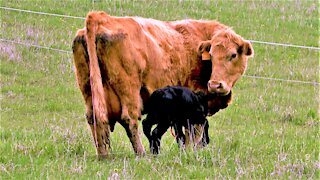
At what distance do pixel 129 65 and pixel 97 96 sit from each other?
1.69 ft

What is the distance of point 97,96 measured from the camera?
778cm

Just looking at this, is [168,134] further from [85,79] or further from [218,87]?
[85,79]

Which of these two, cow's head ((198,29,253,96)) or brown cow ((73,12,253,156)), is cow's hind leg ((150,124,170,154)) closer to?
brown cow ((73,12,253,156))

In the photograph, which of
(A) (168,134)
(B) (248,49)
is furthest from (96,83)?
(A) (168,134)

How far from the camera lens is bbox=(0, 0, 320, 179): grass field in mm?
7195

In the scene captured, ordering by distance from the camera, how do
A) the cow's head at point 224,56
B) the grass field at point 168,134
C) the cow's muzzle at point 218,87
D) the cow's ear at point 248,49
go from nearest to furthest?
the grass field at point 168,134, the cow's muzzle at point 218,87, the cow's head at point 224,56, the cow's ear at point 248,49

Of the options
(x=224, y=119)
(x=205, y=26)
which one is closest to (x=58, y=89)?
(x=224, y=119)

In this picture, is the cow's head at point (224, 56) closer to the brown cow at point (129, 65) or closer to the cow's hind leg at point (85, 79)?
the brown cow at point (129, 65)

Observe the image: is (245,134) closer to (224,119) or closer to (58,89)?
(224,119)

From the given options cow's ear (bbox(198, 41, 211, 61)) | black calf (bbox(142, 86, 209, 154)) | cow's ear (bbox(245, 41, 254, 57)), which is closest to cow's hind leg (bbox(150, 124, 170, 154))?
black calf (bbox(142, 86, 209, 154))

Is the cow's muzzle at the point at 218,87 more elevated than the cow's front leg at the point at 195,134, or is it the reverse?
the cow's muzzle at the point at 218,87

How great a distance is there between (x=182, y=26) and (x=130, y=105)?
177 centimetres

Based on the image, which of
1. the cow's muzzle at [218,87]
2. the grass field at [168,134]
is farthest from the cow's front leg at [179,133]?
the cow's muzzle at [218,87]

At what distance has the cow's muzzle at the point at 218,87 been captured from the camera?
8.89 metres
